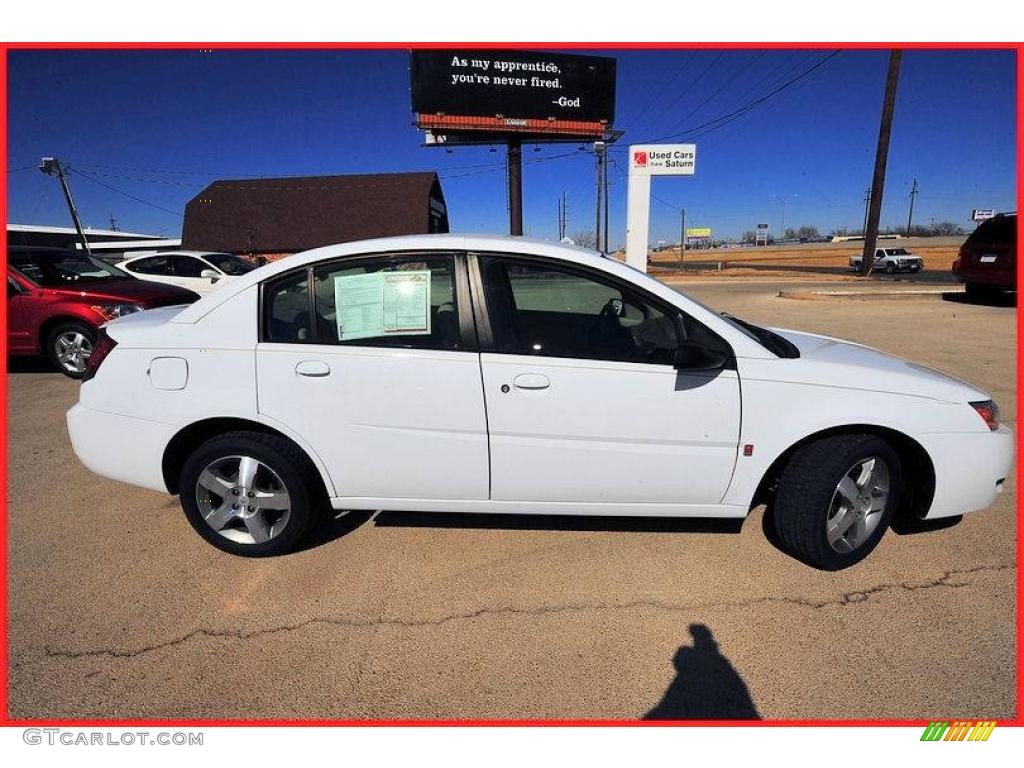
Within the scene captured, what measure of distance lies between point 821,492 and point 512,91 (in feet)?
87.7

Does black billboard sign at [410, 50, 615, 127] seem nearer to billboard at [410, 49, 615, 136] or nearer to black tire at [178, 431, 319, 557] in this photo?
billboard at [410, 49, 615, 136]

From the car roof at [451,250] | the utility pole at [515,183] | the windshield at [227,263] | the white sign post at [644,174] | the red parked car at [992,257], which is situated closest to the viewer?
the car roof at [451,250]

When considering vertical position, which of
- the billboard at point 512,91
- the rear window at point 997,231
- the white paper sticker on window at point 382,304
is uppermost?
the billboard at point 512,91

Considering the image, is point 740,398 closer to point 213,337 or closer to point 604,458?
point 604,458

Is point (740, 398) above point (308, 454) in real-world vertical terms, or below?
above

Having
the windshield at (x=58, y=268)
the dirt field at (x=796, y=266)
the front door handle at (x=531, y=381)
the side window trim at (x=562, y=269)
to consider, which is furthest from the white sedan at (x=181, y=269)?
the dirt field at (x=796, y=266)

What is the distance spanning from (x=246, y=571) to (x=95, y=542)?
1.00 meters

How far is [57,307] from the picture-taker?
594 cm

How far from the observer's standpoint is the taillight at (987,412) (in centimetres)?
245

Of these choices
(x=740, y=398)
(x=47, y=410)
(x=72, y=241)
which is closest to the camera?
(x=740, y=398)

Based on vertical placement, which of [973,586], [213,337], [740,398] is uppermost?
[213,337]

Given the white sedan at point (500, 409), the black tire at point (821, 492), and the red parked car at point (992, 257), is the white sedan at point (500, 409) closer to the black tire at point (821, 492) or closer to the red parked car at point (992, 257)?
the black tire at point (821, 492)
